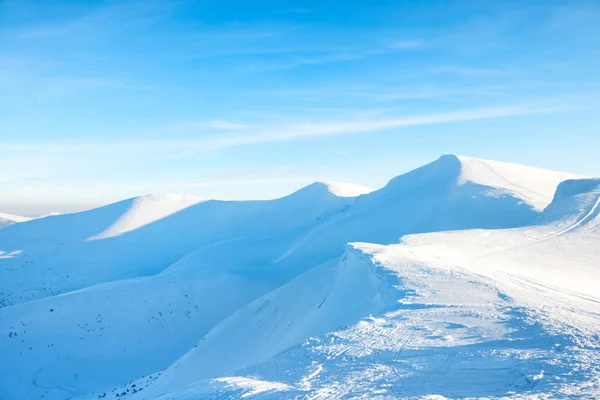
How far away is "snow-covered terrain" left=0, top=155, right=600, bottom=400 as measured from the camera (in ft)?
26.4

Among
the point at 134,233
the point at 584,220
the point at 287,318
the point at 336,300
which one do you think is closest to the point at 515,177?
the point at 584,220

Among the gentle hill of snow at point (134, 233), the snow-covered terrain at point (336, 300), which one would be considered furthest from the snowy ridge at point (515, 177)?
the gentle hill of snow at point (134, 233)

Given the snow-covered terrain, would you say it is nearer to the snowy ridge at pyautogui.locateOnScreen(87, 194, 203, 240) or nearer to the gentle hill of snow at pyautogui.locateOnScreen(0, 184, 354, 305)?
the gentle hill of snow at pyautogui.locateOnScreen(0, 184, 354, 305)

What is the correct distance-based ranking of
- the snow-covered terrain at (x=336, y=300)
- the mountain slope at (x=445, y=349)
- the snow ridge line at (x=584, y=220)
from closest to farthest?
the mountain slope at (x=445, y=349) < the snow-covered terrain at (x=336, y=300) < the snow ridge line at (x=584, y=220)

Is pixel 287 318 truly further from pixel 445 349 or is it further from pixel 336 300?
pixel 445 349

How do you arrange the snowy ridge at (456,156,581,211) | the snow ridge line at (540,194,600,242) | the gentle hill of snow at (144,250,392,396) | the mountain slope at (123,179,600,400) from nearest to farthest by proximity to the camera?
the mountain slope at (123,179,600,400), the gentle hill of snow at (144,250,392,396), the snow ridge line at (540,194,600,242), the snowy ridge at (456,156,581,211)

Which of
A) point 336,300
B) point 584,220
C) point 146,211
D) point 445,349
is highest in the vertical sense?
point 146,211

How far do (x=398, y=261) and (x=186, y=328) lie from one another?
1429 cm

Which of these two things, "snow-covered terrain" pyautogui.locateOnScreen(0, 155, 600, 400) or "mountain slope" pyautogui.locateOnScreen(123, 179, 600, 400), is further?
"snow-covered terrain" pyautogui.locateOnScreen(0, 155, 600, 400)

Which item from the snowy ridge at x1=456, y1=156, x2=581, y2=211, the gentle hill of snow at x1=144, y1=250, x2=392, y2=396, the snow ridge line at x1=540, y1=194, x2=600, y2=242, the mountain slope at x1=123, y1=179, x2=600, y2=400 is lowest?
the gentle hill of snow at x1=144, y1=250, x2=392, y2=396

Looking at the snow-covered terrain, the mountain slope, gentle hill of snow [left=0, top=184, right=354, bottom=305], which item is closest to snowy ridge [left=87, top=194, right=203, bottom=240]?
gentle hill of snow [left=0, top=184, right=354, bottom=305]

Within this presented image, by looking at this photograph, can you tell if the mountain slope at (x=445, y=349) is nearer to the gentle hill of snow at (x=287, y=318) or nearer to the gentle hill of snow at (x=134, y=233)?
the gentle hill of snow at (x=287, y=318)

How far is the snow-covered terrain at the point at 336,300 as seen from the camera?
8039 millimetres

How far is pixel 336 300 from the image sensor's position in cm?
1611
